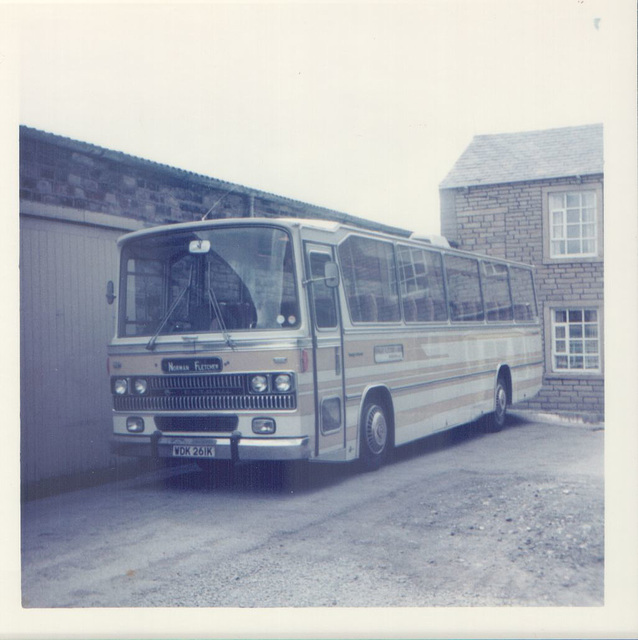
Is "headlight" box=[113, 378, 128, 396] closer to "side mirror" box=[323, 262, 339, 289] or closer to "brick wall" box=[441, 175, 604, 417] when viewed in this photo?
"side mirror" box=[323, 262, 339, 289]

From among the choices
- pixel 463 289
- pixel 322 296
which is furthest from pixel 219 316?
pixel 463 289

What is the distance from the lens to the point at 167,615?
5.75 meters

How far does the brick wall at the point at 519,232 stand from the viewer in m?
10.7

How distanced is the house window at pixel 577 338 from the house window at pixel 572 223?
605 mm

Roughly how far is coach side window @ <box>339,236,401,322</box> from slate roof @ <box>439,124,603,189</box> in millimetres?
1059

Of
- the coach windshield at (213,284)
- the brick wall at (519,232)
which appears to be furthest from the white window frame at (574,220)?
the coach windshield at (213,284)

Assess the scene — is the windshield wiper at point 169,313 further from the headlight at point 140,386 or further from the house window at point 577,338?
the house window at point 577,338

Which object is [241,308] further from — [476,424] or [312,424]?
[476,424]

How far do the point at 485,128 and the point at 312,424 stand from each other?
300 centimetres

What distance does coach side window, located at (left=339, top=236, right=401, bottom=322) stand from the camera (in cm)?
901

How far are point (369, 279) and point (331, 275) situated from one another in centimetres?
127

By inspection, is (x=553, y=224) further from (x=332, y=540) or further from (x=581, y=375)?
(x=332, y=540)

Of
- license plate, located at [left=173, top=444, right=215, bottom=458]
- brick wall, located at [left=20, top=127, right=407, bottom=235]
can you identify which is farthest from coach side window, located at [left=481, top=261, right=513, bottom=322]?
Answer: license plate, located at [left=173, top=444, right=215, bottom=458]

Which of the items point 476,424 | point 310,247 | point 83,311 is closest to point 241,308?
point 310,247
